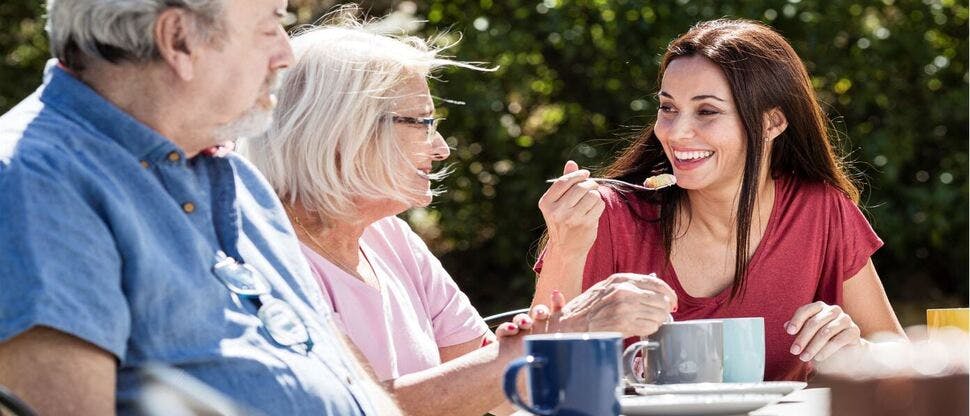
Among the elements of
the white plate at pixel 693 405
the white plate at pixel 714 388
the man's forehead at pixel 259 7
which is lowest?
the white plate at pixel 714 388

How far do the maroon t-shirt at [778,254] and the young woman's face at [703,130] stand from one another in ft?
0.41

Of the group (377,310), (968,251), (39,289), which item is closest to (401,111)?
(377,310)

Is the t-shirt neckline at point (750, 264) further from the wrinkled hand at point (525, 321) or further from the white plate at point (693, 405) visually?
the white plate at point (693, 405)

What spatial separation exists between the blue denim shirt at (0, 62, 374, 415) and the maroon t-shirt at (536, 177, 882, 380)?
1168 mm

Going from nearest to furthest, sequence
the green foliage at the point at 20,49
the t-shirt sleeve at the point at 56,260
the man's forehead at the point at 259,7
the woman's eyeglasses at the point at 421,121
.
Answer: the t-shirt sleeve at the point at 56,260, the man's forehead at the point at 259,7, the woman's eyeglasses at the point at 421,121, the green foliage at the point at 20,49

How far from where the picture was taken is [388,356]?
2139 millimetres

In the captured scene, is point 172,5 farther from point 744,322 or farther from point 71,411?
point 744,322

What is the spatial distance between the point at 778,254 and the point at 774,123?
1.05 ft

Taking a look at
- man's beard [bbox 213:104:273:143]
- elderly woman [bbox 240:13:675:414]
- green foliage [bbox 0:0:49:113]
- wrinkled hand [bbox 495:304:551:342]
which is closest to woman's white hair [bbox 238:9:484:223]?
elderly woman [bbox 240:13:675:414]

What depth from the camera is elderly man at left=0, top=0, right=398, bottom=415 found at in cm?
126

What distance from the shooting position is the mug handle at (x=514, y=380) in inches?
50.8

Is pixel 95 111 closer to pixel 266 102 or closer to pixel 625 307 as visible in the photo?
pixel 266 102

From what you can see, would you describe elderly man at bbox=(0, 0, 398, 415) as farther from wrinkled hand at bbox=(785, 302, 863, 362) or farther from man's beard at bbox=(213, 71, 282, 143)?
wrinkled hand at bbox=(785, 302, 863, 362)

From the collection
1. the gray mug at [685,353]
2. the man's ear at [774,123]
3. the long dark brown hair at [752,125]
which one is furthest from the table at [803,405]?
the man's ear at [774,123]
